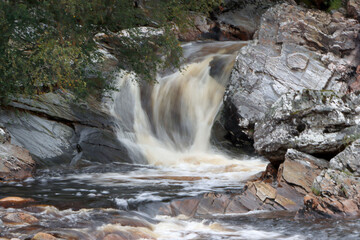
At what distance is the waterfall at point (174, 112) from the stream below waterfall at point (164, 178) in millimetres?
32

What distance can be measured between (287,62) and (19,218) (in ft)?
35.4

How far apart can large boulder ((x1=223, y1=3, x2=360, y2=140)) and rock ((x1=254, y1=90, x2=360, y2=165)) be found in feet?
13.8

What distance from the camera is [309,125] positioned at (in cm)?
844

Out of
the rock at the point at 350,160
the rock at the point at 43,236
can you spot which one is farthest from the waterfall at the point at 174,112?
the rock at the point at 43,236

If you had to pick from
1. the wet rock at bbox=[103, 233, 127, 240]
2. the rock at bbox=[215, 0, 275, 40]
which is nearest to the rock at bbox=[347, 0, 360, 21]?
the rock at bbox=[215, 0, 275, 40]

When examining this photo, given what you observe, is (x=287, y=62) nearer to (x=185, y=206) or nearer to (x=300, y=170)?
(x=300, y=170)

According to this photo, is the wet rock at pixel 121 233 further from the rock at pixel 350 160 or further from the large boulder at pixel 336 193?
the rock at pixel 350 160

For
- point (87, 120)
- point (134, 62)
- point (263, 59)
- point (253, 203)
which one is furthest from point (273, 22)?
point (253, 203)

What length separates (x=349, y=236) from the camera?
226 inches

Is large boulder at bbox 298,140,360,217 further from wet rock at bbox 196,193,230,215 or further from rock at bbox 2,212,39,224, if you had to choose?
rock at bbox 2,212,39,224

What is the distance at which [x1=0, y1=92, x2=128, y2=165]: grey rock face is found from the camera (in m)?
12.0

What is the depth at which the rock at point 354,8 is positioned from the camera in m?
17.8

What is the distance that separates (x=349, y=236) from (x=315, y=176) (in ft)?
6.58

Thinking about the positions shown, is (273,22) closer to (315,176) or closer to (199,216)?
(315,176)
